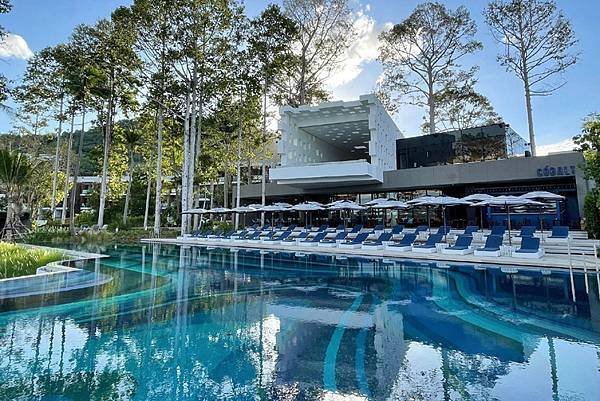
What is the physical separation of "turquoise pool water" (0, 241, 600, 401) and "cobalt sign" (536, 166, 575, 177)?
1158cm

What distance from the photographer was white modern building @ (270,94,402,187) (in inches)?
878

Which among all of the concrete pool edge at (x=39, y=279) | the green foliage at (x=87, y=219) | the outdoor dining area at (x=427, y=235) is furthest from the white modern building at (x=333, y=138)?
the green foliage at (x=87, y=219)

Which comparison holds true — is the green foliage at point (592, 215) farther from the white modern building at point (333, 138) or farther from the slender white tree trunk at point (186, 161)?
the slender white tree trunk at point (186, 161)

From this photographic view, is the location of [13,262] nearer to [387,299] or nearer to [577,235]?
[387,299]

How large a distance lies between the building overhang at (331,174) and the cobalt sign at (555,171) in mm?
9323

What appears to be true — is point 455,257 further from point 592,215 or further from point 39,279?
point 39,279

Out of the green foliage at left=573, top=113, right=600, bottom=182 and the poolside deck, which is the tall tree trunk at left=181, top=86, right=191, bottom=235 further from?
the green foliage at left=573, top=113, right=600, bottom=182

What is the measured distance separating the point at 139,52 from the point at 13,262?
19138mm

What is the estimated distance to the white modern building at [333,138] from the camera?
22312 millimetres

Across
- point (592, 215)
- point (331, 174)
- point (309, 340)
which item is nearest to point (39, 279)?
point (309, 340)

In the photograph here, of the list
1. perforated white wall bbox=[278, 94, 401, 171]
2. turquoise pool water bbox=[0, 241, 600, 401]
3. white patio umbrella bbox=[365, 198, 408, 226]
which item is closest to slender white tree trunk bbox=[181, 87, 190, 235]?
perforated white wall bbox=[278, 94, 401, 171]

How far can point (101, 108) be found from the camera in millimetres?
28109

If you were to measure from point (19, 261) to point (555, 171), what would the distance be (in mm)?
25197

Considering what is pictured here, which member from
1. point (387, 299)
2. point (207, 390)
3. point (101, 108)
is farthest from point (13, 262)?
point (101, 108)
